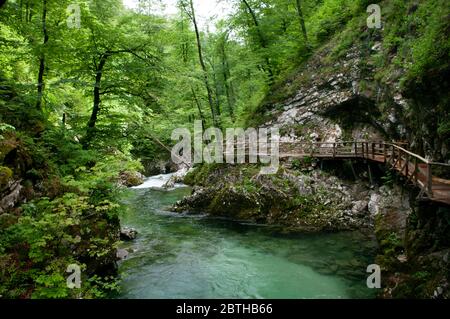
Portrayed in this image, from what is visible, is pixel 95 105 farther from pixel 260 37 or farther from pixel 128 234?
pixel 260 37

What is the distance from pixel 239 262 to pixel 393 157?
7.03 m

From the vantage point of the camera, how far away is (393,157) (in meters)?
12.1

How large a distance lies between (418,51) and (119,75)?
10285 mm

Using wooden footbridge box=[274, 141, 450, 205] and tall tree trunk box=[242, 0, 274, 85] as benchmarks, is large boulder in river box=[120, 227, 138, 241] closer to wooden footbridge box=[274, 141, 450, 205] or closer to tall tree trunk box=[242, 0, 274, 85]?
A: wooden footbridge box=[274, 141, 450, 205]

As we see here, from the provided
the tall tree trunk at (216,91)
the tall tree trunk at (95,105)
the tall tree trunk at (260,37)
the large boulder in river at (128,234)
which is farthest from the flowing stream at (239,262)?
the tall tree trunk at (216,91)

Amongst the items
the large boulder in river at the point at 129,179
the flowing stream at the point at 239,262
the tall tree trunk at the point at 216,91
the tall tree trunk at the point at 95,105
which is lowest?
the flowing stream at the point at 239,262

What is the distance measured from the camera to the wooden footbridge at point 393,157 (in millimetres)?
8086

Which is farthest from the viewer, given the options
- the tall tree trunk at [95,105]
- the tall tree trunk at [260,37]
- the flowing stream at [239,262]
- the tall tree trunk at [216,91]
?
the tall tree trunk at [216,91]

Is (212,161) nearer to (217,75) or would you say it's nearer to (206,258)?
(206,258)

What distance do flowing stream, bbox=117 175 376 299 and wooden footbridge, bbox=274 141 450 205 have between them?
3.34m

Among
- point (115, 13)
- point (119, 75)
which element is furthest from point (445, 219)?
point (115, 13)

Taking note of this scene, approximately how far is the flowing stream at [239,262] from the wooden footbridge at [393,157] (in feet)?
11.0

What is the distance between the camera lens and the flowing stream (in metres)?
9.70

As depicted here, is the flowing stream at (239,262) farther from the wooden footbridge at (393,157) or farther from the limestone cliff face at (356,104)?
the limestone cliff face at (356,104)
